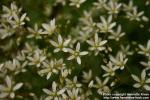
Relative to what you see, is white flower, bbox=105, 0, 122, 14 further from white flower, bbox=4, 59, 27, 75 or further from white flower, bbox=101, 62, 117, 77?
white flower, bbox=4, 59, 27, 75

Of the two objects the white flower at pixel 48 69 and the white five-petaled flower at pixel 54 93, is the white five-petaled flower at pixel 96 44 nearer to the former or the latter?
the white flower at pixel 48 69

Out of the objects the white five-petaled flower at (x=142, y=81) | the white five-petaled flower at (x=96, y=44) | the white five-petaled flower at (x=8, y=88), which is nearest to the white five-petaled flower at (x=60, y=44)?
the white five-petaled flower at (x=96, y=44)

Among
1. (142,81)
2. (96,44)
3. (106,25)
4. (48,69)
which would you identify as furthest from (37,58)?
(142,81)

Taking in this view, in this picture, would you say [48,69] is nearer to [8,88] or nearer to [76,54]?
[76,54]

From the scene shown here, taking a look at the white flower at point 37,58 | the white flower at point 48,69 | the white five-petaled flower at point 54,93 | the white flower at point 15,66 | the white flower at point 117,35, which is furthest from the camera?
the white flower at point 117,35


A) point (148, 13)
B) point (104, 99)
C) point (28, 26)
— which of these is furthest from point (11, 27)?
point (148, 13)

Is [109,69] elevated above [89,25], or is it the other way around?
[89,25]

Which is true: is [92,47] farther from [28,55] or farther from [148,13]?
[148,13]
